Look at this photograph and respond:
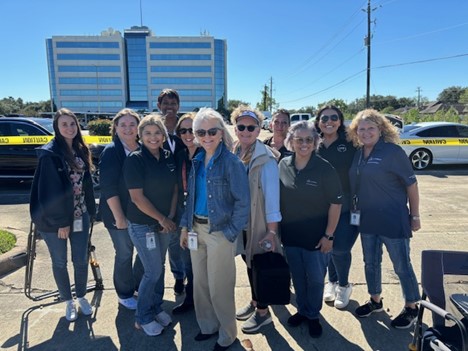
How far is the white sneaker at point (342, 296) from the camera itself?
352 cm

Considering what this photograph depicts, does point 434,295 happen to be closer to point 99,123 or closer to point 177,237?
point 177,237

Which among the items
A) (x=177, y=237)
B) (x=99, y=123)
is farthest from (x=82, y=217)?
(x=99, y=123)

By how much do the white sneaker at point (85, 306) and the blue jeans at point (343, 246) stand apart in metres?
2.55

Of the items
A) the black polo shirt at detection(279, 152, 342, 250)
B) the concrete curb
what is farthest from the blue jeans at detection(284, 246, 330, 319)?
the concrete curb

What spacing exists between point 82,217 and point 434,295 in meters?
3.08

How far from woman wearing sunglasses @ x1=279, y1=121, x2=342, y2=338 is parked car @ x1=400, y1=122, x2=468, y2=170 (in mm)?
9800

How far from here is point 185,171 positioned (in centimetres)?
331

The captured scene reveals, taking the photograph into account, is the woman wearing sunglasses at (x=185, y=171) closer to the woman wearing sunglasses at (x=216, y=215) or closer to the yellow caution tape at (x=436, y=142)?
the woman wearing sunglasses at (x=216, y=215)

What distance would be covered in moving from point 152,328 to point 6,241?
3233mm

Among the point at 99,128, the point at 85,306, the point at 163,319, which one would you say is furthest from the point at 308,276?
the point at 99,128

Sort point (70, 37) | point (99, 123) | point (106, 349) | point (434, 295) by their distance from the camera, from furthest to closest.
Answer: point (70, 37), point (99, 123), point (106, 349), point (434, 295)

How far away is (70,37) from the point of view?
3765 inches

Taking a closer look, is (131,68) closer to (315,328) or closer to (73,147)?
(73,147)

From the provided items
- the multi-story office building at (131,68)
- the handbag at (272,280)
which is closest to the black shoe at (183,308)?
the handbag at (272,280)
